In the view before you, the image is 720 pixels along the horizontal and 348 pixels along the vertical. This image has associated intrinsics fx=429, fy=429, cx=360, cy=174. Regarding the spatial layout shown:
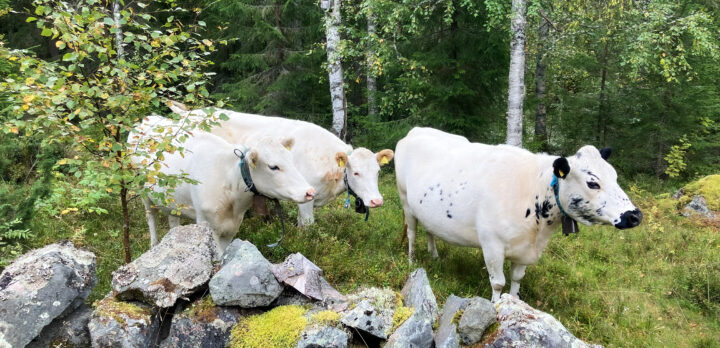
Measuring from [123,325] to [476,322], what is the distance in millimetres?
2985

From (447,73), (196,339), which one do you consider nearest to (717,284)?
(196,339)

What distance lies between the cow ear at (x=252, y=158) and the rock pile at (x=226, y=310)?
48.7 inches

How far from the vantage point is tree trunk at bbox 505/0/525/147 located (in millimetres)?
8844

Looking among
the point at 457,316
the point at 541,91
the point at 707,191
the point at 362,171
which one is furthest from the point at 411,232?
the point at 541,91

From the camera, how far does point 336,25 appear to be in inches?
464

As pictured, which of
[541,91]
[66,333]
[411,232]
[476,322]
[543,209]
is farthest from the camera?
[541,91]

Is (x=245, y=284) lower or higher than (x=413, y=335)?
higher

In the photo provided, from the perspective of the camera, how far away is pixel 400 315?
12.4 feet

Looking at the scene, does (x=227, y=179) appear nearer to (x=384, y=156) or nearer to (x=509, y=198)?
(x=384, y=156)

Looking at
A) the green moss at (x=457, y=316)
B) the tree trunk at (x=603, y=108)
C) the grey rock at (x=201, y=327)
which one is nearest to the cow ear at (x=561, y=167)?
the green moss at (x=457, y=316)

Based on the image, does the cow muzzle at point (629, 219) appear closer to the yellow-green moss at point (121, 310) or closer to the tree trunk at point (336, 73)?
the yellow-green moss at point (121, 310)

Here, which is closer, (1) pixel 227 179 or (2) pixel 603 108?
(1) pixel 227 179

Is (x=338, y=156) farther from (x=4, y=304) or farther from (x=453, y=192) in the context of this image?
(x=4, y=304)

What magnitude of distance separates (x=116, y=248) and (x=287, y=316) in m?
3.97
